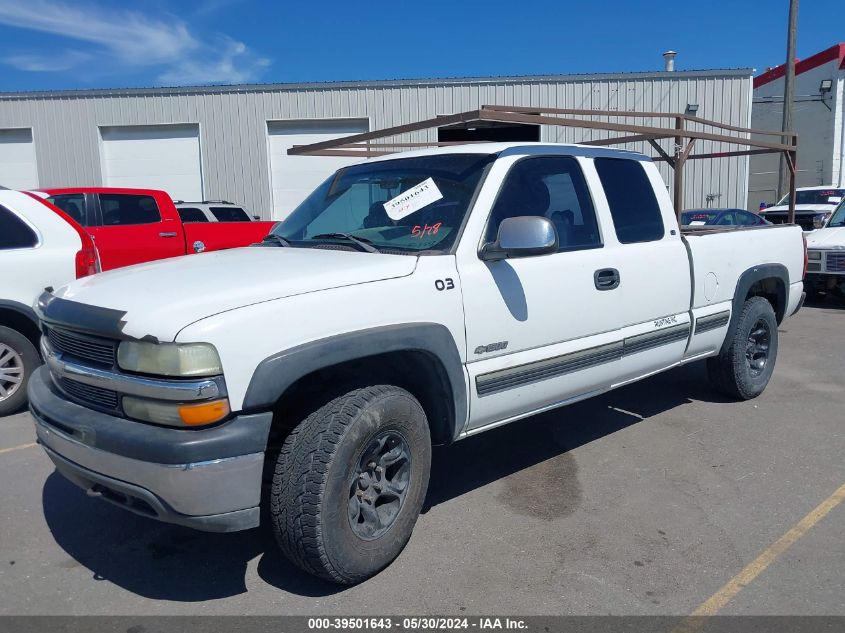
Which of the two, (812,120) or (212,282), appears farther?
(812,120)

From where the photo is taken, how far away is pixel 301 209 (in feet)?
14.9

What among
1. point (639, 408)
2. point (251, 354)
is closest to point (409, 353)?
point (251, 354)

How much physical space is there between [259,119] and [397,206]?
16557 mm

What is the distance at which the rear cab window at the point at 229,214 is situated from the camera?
13.4m

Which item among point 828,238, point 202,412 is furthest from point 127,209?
point 828,238

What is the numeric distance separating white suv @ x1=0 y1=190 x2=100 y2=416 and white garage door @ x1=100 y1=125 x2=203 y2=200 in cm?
1416

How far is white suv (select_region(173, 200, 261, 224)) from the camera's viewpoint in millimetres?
13070

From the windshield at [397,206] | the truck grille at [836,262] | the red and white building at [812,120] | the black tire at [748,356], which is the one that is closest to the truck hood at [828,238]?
the truck grille at [836,262]

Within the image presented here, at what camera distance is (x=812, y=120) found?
28969 mm

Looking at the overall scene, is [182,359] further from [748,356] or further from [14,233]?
[748,356]

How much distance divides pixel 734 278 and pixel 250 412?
4.08m

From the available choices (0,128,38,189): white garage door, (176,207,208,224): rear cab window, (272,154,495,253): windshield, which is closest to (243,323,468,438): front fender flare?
(272,154,495,253): windshield

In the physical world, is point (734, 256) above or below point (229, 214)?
below

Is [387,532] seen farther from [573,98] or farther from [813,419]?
[573,98]
